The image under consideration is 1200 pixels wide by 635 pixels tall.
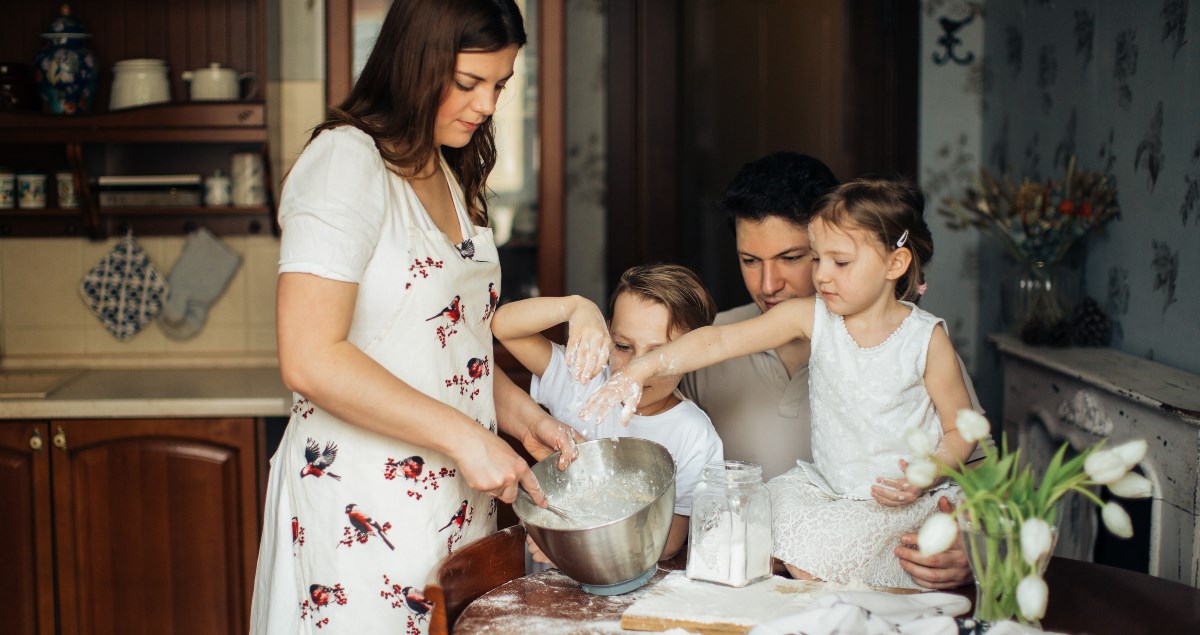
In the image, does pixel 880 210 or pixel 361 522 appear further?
pixel 880 210

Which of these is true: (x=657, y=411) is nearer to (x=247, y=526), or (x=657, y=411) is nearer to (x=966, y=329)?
(x=247, y=526)

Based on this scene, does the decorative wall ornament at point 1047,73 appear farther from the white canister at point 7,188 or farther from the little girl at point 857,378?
the white canister at point 7,188

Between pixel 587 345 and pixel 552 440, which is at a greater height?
pixel 587 345

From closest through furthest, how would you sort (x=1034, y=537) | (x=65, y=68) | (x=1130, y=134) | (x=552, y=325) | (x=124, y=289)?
(x=1034, y=537) < (x=552, y=325) < (x=1130, y=134) < (x=65, y=68) < (x=124, y=289)

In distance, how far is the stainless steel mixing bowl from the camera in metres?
1.17

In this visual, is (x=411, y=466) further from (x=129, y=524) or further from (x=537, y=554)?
(x=129, y=524)

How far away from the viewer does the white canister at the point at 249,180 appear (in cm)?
278

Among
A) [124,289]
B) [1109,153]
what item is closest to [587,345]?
[1109,153]

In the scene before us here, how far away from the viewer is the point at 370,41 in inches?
104

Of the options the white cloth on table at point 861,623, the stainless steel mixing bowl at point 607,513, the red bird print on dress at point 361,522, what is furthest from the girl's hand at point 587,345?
the white cloth on table at point 861,623

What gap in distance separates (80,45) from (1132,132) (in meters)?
2.59

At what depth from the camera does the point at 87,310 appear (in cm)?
297

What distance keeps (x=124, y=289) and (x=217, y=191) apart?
45cm

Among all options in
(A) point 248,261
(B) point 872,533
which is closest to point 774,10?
(A) point 248,261
